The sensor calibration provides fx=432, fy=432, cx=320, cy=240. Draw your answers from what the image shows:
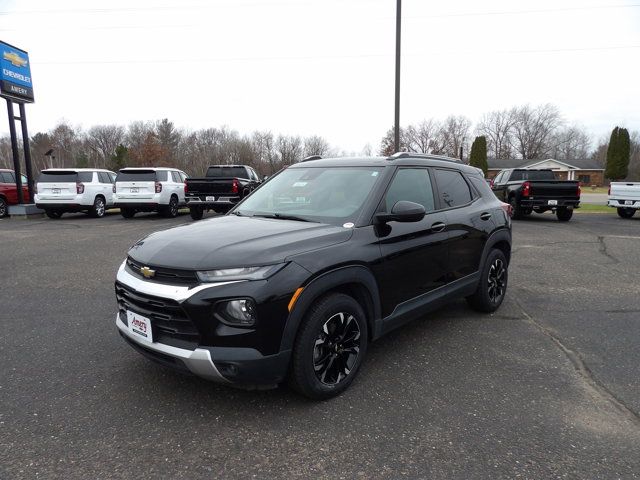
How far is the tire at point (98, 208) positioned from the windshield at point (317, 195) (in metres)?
13.9

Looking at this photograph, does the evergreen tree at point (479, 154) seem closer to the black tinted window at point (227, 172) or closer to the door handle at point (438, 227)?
the black tinted window at point (227, 172)

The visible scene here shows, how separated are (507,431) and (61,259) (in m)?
8.09

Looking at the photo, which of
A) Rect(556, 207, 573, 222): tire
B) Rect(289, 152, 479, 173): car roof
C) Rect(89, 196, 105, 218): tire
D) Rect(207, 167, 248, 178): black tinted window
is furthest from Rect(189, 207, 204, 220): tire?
Rect(556, 207, 573, 222): tire

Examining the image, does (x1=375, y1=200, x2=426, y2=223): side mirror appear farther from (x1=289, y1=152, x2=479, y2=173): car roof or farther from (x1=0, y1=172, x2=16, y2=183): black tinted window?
(x1=0, y1=172, x2=16, y2=183): black tinted window

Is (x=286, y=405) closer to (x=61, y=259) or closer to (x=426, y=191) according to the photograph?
(x=426, y=191)

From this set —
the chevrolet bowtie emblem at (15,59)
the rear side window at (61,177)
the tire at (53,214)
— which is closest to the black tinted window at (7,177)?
the tire at (53,214)

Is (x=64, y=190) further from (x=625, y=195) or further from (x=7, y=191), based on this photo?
(x=625, y=195)

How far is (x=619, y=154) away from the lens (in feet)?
195

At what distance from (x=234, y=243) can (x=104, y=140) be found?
93.9 meters

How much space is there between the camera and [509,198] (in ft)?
52.5

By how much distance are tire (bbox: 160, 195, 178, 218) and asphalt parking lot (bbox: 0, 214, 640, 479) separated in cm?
1103

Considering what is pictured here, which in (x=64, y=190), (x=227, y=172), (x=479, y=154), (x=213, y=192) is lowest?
(x=213, y=192)

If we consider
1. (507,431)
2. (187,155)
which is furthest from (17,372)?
(187,155)

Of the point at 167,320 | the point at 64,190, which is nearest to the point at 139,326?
the point at 167,320
